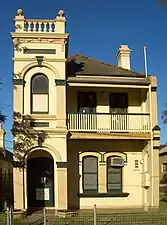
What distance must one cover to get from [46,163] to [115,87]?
18.1ft

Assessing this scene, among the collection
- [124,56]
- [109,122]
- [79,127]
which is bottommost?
[79,127]

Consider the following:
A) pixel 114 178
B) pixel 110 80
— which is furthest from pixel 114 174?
pixel 110 80

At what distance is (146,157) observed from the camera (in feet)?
79.7

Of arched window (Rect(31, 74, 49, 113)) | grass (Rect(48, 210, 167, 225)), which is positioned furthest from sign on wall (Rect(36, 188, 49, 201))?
arched window (Rect(31, 74, 49, 113))

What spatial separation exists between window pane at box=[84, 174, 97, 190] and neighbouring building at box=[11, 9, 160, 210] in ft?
0.18

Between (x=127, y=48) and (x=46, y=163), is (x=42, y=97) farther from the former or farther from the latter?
(x=127, y=48)

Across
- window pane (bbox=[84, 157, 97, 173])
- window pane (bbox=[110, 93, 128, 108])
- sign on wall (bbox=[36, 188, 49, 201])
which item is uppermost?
window pane (bbox=[110, 93, 128, 108])

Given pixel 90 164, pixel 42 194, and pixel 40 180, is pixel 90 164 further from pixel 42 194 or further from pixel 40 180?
pixel 42 194

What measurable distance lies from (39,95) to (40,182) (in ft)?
15.7

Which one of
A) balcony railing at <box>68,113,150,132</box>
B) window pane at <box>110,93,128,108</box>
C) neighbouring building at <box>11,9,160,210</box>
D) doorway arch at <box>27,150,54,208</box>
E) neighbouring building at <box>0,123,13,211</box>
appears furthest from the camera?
neighbouring building at <box>0,123,13,211</box>

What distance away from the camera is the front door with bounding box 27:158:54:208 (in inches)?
941

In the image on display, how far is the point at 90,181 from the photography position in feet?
80.0

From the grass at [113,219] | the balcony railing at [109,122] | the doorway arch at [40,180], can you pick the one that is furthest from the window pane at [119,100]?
the grass at [113,219]

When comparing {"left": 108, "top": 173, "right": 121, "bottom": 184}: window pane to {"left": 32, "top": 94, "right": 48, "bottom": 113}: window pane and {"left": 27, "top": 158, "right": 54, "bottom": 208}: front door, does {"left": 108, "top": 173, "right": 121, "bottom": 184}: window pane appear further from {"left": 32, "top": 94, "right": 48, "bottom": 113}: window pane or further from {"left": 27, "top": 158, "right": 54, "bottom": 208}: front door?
{"left": 32, "top": 94, "right": 48, "bottom": 113}: window pane
